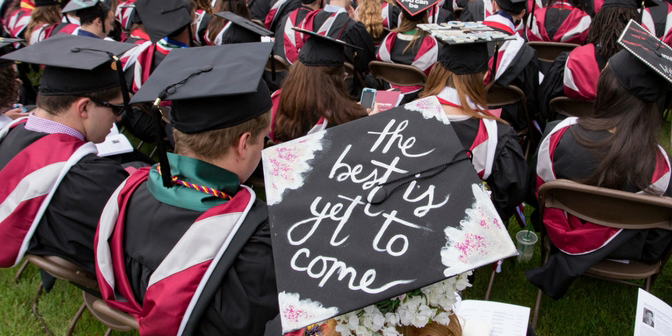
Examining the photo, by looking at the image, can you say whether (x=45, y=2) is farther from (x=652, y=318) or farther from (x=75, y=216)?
(x=652, y=318)

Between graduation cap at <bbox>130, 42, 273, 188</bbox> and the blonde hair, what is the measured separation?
0.07 ft

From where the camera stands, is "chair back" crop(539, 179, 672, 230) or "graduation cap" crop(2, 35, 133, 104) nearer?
"chair back" crop(539, 179, 672, 230)

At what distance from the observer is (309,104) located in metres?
3.25

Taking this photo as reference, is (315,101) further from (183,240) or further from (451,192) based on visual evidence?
(451,192)

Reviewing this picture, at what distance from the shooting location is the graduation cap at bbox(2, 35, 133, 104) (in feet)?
8.00

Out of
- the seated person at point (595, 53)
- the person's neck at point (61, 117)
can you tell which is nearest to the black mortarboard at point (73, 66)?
the person's neck at point (61, 117)

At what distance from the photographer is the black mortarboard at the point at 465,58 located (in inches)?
108

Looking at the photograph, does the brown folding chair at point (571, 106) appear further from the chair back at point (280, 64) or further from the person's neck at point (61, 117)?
the person's neck at point (61, 117)

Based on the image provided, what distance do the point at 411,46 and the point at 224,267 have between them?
11.2 ft

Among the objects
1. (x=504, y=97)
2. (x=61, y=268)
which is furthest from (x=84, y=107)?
(x=504, y=97)

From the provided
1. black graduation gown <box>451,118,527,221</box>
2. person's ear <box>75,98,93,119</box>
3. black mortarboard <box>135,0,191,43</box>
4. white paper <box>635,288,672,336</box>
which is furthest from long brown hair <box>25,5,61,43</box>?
white paper <box>635,288,672,336</box>

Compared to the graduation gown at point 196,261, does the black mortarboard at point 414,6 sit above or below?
below

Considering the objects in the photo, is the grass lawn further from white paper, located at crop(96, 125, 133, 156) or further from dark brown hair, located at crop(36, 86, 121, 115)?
dark brown hair, located at crop(36, 86, 121, 115)

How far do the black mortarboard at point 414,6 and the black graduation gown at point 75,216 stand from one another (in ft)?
10.4
